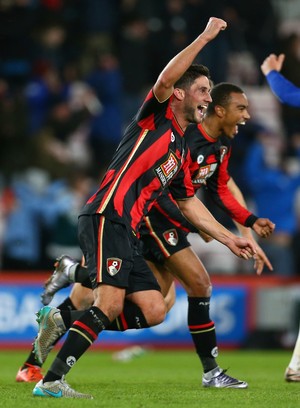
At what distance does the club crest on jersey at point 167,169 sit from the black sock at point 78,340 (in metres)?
1.01

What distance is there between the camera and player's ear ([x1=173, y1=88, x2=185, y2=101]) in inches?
285

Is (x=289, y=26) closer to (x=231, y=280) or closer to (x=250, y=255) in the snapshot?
(x=231, y=280)

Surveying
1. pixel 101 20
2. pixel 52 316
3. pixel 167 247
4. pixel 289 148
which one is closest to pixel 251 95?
pixel 289 148

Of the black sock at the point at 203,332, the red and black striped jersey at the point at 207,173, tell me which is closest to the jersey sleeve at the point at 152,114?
the red and black striped jersey at the point at 207,173

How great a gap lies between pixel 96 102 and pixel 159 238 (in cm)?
747

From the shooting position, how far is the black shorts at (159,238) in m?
8.12

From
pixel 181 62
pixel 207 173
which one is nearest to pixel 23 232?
A: pixel 207 173

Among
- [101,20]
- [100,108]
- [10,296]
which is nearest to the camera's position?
[10,296]

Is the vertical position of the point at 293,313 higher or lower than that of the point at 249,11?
lower

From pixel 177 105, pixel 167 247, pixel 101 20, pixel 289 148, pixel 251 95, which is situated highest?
pixel 101 20

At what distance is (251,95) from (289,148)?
1406 mm

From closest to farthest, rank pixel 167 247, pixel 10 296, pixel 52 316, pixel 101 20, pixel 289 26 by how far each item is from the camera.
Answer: pixel 52 316 → pixel 167 247 → pixel 10 296 → pixel 101 20 → pixel 289 26

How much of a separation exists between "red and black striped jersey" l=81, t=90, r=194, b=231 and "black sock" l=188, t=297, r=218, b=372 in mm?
1268

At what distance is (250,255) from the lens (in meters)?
7.07
